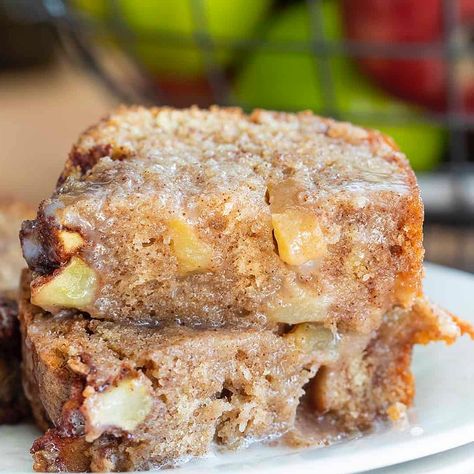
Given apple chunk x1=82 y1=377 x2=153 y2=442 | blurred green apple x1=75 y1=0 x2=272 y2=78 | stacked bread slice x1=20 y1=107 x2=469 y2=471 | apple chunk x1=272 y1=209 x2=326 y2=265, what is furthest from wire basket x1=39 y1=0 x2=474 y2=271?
apple chunk x1=82 y1=377 x2=153 y2=442

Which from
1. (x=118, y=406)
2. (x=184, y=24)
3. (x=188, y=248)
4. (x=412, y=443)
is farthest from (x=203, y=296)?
(x=184, y=24)

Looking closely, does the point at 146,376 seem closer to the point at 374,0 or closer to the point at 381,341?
the point at 381,341

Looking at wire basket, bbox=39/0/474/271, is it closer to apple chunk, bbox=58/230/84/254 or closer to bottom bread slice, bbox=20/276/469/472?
bottom bread slice, bbox=20/276/469/472

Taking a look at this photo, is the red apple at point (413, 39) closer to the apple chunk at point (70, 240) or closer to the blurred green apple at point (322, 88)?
the blurred green apple at point (322, 88)

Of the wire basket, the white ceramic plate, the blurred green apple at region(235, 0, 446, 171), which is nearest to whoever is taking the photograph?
the white ceramic plate

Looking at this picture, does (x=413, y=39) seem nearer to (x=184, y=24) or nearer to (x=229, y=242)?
(x=184, y=24)

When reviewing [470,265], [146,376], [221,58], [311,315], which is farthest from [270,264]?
[221,58]
